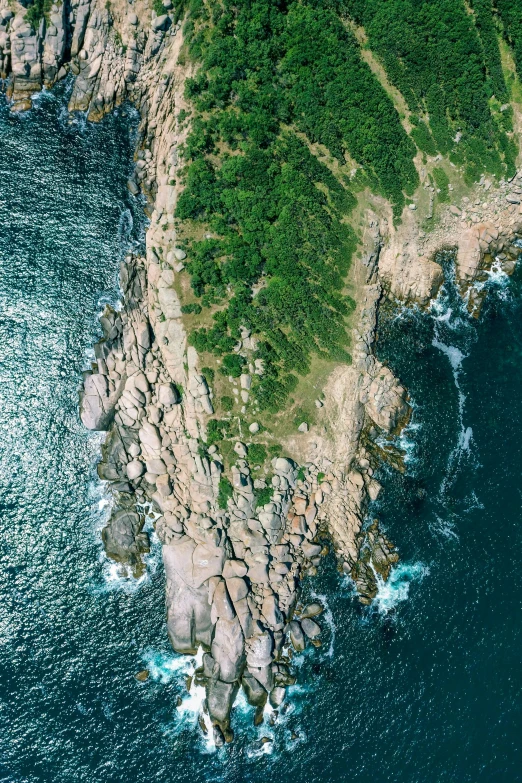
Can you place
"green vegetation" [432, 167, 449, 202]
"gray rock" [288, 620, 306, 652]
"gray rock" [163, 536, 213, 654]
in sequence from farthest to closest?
1. "green vegetation" [432, 167, 449, 202]
2. "gray rock" [288, 620, 306, 652]
3. "gray rock" [163, 536, 213, 654]

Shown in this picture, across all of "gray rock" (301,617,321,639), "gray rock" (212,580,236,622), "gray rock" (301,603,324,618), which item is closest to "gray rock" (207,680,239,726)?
"gray rock" (212,580,236,622)

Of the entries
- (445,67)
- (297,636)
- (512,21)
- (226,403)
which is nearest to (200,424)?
(226,403)

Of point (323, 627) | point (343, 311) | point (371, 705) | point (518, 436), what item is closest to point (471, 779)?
point (371, 705)

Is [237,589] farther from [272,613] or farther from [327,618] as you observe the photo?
[327,618]

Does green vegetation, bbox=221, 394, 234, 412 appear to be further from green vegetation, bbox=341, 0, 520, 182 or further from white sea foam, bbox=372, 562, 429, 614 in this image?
green vegetation, bbox=341, 0, 520, 182

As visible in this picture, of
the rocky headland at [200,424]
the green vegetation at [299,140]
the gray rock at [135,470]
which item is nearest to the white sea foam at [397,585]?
the rocky headland at [200,424]

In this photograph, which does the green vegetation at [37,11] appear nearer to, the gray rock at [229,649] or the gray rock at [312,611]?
the gray rock at [229,649]
